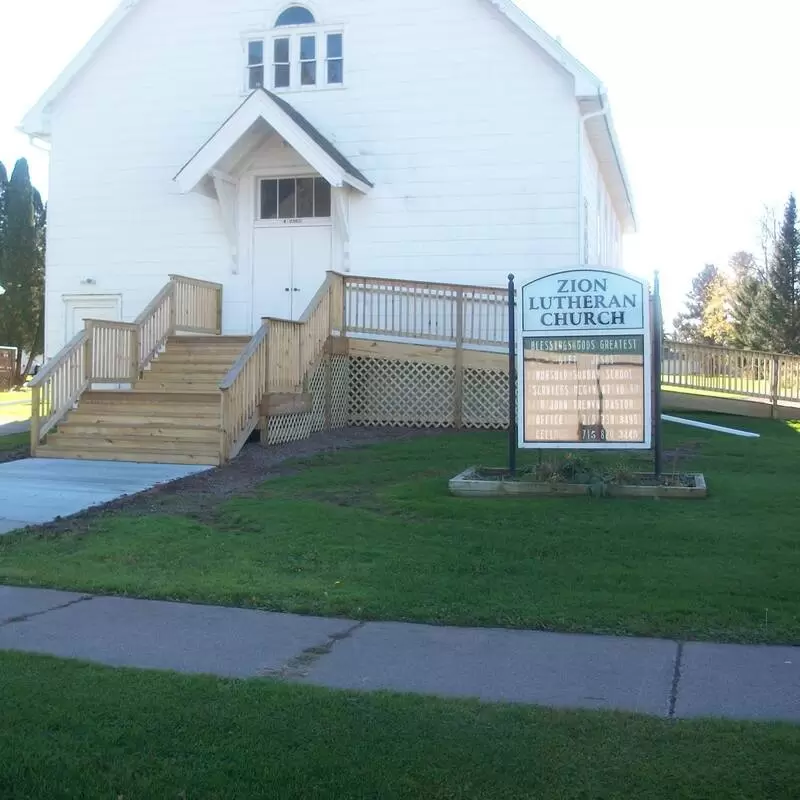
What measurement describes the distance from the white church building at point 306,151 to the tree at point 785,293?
35606 mm

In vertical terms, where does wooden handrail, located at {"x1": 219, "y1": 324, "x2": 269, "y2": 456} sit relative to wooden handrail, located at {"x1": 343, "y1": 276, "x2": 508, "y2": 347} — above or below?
below

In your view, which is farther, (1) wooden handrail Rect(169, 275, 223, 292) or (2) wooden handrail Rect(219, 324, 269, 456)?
(1) wooden handrail Rect(169, 275, 223, 292)

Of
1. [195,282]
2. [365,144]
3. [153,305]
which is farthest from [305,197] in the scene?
[153,305]

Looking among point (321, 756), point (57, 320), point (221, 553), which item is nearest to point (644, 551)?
point (221, 553)

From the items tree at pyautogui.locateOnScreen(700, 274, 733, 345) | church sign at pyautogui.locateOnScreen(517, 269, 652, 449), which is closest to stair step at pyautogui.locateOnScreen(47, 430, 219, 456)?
church sign at pyautogui.locateOnScreen(517, 269, 652, 449)

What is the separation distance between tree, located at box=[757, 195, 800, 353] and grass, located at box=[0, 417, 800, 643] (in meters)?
44.5

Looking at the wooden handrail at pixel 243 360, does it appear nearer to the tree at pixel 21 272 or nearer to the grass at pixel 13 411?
the grass at pixel 13 411

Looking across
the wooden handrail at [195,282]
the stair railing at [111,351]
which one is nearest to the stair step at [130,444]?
the stair railing at [111,351]

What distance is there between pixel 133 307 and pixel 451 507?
11.5m

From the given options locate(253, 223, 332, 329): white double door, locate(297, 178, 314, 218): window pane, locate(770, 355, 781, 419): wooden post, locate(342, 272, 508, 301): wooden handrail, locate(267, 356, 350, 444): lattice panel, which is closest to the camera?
locate(267, 356, 350, 444): lattice panel

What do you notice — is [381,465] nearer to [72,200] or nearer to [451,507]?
[451,507]

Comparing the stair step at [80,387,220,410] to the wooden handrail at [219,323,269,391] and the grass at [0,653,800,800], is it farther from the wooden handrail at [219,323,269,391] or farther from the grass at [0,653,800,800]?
the grass at [0,653,800,800]

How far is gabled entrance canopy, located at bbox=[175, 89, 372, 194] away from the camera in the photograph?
→ 52.5ft

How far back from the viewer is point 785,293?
51.9 meters
